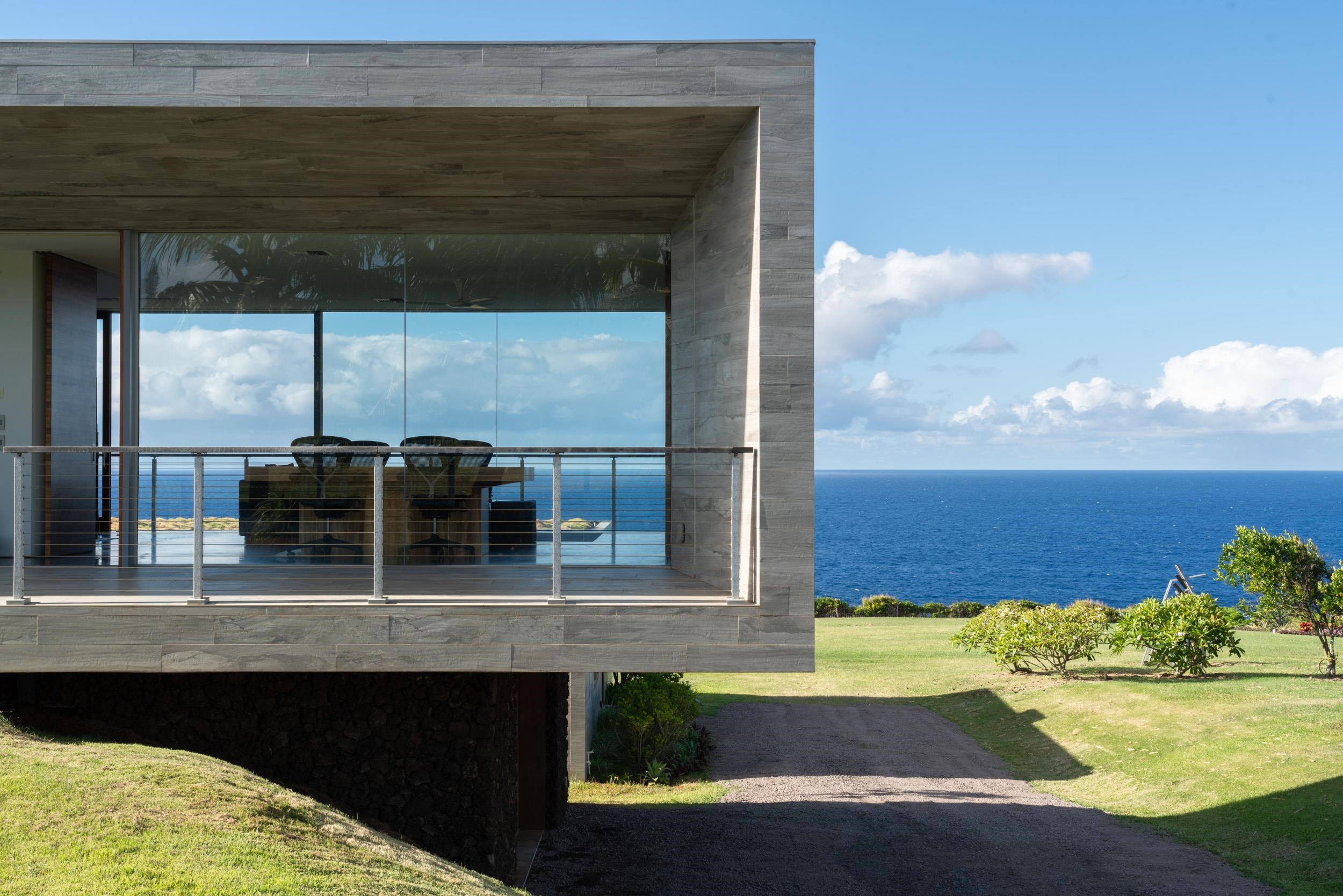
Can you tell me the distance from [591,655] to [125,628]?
118 inches

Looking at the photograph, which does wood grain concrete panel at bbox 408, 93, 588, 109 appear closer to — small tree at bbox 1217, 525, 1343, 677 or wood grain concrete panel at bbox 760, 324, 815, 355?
wood grain concrete panel at bbox 760, 324, 815, 355

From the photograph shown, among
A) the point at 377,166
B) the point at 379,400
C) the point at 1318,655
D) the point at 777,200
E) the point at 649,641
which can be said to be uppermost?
the point at 377,166

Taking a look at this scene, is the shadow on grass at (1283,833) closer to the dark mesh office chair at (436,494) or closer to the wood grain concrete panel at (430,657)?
the wood grain concrete panel at (430,657)

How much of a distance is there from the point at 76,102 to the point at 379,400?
3627 mm

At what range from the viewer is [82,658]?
6.47 metres

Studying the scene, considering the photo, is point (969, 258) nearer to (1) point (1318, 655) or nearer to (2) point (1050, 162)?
(2) point (1050, 162)

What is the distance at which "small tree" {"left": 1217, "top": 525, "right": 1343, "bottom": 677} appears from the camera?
50.0ft

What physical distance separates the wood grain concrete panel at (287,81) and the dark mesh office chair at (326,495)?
11.6ft

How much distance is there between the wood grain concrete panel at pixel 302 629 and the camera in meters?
6.41

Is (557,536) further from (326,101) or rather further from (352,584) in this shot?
(326,101)

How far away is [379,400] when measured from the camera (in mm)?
9555

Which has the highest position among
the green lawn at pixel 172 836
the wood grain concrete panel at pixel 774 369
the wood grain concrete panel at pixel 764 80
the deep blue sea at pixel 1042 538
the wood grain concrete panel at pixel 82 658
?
the wood grain concrete panel at pixel 764 80

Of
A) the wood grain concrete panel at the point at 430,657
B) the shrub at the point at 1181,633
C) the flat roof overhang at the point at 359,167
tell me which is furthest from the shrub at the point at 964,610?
the wood grain concrete panel at the point at 430,657

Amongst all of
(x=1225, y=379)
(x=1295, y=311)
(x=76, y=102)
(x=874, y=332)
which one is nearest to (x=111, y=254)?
(x=76, y=102)
